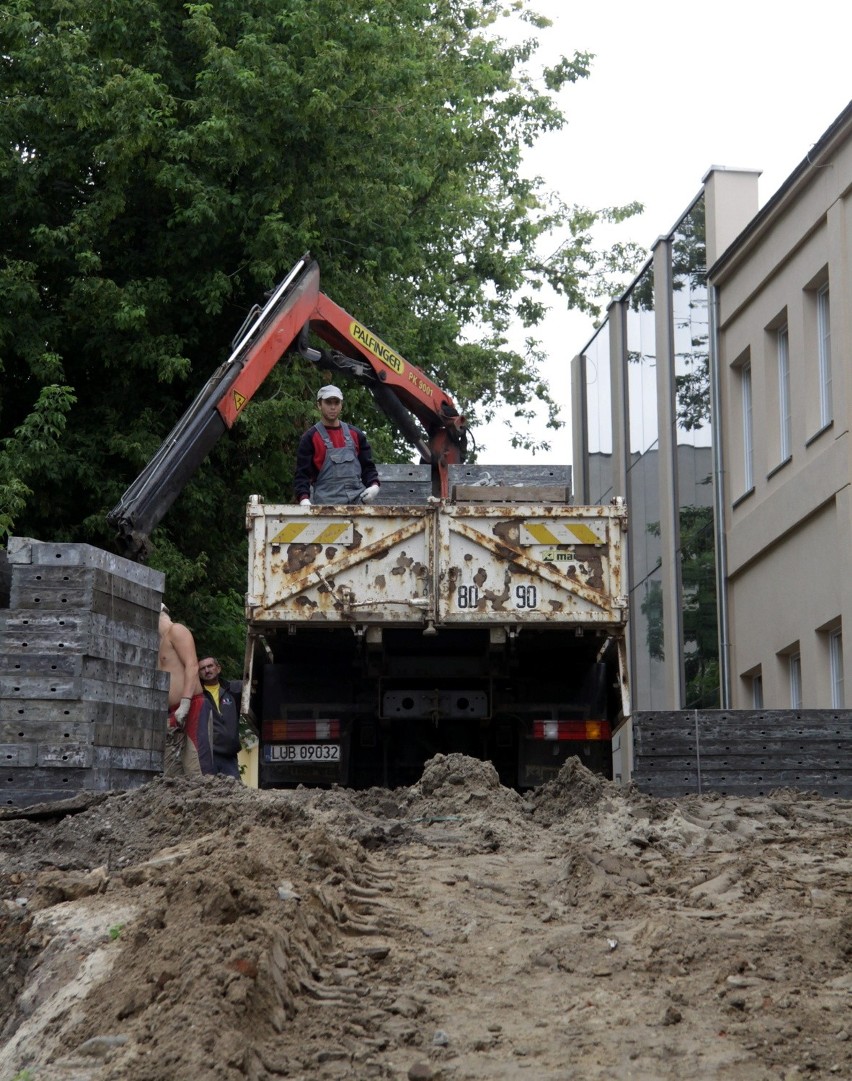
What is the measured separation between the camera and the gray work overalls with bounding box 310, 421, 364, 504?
12648 millimetres

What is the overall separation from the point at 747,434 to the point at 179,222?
791 centimetres

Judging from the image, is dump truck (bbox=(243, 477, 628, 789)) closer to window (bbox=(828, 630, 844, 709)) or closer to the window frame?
window (bbox=(828, 630, 844, 709))

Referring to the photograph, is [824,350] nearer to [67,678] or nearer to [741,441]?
[741,441]

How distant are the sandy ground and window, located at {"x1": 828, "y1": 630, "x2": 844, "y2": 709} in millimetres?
9073

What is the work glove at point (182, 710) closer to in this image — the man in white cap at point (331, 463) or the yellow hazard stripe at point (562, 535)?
the man in white cap at point (331, 463)

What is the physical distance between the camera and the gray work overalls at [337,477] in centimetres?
1265

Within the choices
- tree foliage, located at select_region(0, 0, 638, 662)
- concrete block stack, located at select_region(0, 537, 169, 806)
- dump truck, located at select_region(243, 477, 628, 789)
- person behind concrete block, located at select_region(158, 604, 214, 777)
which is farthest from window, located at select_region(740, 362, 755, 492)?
concrete block stack, located at select_region(0, 537, 169, 806)

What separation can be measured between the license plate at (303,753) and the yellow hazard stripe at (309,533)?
1.59 meters

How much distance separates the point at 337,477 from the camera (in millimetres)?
12688

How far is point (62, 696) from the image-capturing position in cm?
947

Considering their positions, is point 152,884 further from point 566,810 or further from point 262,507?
point 262,507

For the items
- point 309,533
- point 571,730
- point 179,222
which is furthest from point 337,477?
point 179,222

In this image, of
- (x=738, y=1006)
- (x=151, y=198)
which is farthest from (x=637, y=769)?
(x=151, y=198)

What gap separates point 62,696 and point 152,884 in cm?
293
